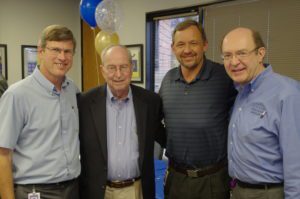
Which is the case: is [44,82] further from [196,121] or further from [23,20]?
[23,20]

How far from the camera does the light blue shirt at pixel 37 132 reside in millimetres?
1662

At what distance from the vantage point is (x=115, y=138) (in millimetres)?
1996

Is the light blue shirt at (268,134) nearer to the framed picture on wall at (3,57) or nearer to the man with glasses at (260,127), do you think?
the man with glasses at (260,127)

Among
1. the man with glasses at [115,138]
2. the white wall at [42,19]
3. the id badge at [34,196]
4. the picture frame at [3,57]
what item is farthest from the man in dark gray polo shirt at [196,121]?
the picture frame at [3,57]

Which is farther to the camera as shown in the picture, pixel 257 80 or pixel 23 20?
pixel 23 20

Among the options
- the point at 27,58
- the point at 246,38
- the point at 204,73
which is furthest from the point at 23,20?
the point at 246,38

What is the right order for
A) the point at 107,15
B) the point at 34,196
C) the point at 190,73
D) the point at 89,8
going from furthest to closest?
1. the point at 89,8
2. the point at 107,15
3. the point at 190,73
4. the point at 34,196

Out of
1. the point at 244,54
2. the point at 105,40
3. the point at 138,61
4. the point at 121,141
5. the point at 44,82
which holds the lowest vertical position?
the point at 121,141

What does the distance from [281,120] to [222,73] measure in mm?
624

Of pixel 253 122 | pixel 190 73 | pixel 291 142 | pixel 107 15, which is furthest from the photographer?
pixel 107 15

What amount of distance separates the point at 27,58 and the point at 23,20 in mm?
597

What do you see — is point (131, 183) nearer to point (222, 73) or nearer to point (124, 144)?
point (124, 144)

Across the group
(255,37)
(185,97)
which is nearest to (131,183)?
(185,97)

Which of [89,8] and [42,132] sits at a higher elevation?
[89,8]
